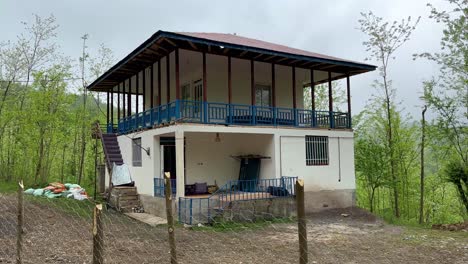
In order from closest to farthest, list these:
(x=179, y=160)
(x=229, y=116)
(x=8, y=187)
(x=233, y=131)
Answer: (x=179, y=160), (x=233, y=131), (x=229, y=116), (x=8, y=187)

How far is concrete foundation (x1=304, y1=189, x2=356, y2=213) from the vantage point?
13766 mm

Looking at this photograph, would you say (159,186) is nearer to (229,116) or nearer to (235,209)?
(235,209)

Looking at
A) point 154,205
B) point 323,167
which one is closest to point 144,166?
point 154,205

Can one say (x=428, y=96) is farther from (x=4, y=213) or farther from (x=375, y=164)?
(x=4, y=213)

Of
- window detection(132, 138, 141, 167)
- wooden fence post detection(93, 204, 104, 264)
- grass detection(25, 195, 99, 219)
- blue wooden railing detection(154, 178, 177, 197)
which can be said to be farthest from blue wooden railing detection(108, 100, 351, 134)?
wooden fence post detection(93, 204, 104, 264)

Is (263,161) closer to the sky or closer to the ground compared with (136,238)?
closer to the sky

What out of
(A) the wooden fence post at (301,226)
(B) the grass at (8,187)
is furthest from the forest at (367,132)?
(A) the wooden fence post at (301,226)

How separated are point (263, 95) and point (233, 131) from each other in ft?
12.6

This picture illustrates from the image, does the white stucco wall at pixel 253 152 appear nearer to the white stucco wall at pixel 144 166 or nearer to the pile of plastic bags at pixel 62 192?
the white stucco wall at pixel 144 166

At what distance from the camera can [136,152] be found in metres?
15.1

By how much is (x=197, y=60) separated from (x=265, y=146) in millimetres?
4164

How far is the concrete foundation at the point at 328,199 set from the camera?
13.8m

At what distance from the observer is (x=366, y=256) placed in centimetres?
770

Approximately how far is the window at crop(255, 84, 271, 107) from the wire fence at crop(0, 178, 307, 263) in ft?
15.5
